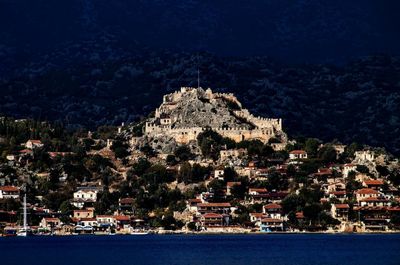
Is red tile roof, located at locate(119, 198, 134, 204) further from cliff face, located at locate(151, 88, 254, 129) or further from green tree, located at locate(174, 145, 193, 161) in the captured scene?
cliff face, located at locate(151, 88, 254, 129)

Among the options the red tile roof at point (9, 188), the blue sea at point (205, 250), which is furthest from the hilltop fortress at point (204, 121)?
the blue sea at point (205, 250)

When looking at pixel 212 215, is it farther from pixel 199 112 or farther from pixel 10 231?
pixel 199 112

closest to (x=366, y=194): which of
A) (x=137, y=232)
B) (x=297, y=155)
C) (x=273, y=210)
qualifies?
(x=273, y=210)

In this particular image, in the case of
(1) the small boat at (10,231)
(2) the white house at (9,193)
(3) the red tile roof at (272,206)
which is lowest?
(1) the small boat at (10,231)

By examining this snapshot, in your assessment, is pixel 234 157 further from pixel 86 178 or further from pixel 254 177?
pixel 86 178

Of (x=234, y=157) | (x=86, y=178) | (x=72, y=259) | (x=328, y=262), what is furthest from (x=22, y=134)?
(x=328, y=262)

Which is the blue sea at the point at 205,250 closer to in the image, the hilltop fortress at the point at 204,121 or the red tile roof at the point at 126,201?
the red tile roof at the point at 126,201
